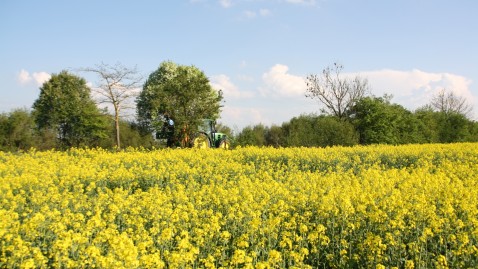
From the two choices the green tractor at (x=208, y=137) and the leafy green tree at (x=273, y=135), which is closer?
the green tractor at (x=208, y=137)

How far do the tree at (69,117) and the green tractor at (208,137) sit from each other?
283 inches

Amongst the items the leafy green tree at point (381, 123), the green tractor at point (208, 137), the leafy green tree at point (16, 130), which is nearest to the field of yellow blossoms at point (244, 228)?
the green tractor at point (208, 137)

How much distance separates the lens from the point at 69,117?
1136 inches

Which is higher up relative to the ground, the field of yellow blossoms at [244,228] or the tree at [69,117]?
the tree at [69,117]

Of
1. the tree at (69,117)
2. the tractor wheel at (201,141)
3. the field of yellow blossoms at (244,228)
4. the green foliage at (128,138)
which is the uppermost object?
the tree at (69,117)

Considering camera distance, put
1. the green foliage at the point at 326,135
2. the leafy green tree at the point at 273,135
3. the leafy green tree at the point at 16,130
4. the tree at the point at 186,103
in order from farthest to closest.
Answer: the leafy green tree at the point at 273,135 → the green foliage at the point at 326,135 → the tree at the point at 186,103 → the leafy green tree at the point at 16,130

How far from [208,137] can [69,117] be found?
9.93m

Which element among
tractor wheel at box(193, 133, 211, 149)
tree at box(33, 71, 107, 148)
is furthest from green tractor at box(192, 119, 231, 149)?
tree at box(33, 71, 107, 148)

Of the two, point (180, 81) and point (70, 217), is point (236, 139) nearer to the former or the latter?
point (180, 81)

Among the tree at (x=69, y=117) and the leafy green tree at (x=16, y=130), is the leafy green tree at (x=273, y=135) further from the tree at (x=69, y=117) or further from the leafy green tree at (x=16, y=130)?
the leafy green tree at (x=16, y=130)

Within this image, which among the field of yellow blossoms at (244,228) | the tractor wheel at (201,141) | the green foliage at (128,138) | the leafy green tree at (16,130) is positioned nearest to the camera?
the field of yellow blossoms at (244,228)

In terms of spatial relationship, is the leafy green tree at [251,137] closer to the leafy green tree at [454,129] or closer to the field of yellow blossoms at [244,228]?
the leafy green tree at [454,129]

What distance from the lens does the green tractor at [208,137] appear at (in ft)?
79.5

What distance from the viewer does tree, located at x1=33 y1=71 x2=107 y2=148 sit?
93.9ft
